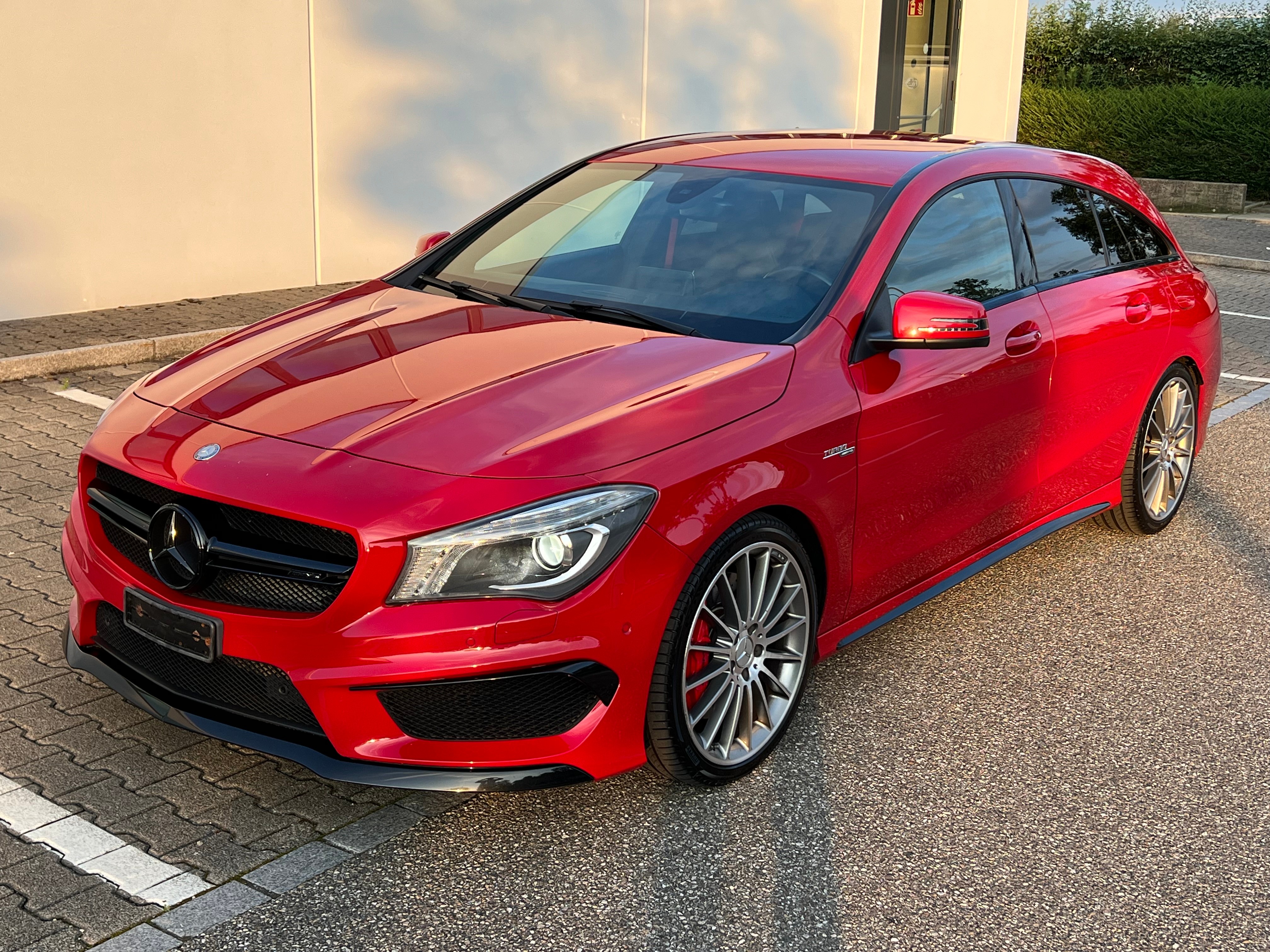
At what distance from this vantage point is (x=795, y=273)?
4.27 meters

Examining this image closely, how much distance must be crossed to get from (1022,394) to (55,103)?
722 cm

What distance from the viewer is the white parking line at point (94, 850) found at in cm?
319

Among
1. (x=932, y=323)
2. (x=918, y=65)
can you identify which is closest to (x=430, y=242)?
(x=932, y=323)

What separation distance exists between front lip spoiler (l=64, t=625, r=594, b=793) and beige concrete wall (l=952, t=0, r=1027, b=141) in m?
17.1

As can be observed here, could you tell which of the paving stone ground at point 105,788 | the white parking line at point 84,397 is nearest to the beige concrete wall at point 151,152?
the white parking line at point 84,397

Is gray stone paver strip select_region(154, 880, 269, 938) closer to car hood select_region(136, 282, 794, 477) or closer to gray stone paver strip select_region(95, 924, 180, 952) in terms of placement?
gray stone paver strip select_region(95, 924, 180, 952)

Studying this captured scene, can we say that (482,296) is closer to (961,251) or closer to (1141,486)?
(961,251)

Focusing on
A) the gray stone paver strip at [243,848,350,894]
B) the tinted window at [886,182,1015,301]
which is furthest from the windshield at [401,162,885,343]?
the gray stone paver strip at [243,848,350,894]

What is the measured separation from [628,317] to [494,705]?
151 centimetres

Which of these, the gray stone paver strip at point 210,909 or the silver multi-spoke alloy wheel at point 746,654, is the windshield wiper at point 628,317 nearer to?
the silver multi-spoke alloy wheel at point 746,654

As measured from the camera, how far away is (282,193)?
10.6 meters

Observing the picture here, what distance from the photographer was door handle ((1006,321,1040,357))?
468cm

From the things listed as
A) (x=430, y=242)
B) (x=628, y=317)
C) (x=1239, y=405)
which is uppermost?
(x=430, y=242)

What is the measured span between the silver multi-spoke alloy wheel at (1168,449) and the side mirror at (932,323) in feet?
6.90
